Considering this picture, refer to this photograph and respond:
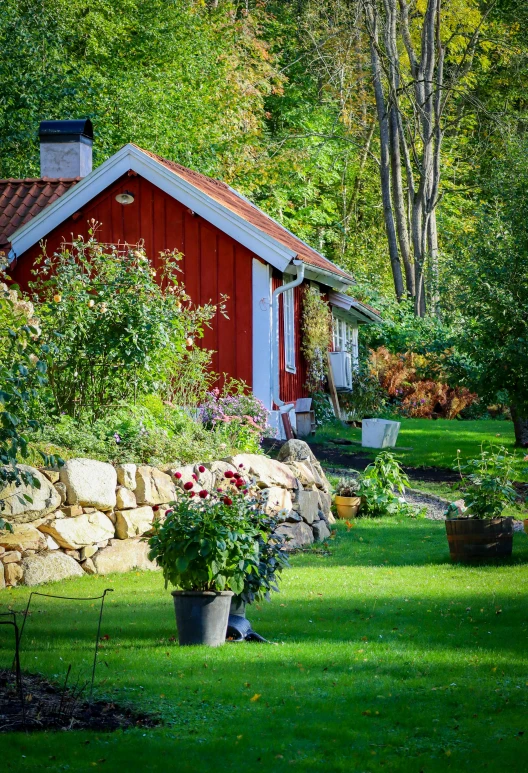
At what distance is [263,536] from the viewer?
259 inches

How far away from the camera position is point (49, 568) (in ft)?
27.9

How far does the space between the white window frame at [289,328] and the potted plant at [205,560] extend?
11.2m

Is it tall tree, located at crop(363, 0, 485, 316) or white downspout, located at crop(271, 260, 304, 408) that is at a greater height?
tall tree, located at crop(363, 0, 485, 316)

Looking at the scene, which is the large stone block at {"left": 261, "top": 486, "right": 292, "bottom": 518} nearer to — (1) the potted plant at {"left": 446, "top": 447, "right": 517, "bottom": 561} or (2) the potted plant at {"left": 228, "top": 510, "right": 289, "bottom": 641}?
(1) the potted plant at {"left": 446, "top": 447, "right": 517, "bottom": 561}

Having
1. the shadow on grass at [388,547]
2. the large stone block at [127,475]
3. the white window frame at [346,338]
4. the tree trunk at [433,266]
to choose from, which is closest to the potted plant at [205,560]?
the large stone block at [127,475]

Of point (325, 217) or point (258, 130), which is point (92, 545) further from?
point (325, 217)

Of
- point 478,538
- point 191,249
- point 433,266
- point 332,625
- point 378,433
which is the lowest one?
point 332,625

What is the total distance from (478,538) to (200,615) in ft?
13.0

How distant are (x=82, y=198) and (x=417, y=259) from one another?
15.1 meters

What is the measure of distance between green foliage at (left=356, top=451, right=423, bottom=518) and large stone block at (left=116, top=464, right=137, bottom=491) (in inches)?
160

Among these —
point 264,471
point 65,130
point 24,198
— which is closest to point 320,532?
point 264,471

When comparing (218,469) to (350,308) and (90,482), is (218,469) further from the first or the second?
(350,308)

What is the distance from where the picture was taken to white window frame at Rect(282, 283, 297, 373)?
17.5 metres

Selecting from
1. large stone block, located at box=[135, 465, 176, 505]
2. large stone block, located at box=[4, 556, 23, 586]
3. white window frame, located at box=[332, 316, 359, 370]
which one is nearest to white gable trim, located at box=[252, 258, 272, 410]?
white window frame, located at box=[332, 316, 359, 370]
